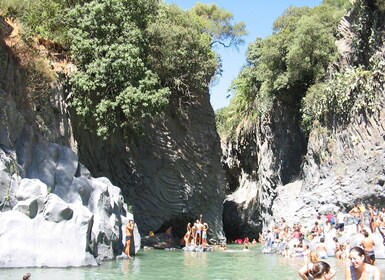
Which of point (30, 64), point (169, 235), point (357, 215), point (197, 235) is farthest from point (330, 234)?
point (30, 64)

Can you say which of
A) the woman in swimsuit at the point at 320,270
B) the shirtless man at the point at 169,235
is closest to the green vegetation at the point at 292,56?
the shirtless man at the point at 169,235

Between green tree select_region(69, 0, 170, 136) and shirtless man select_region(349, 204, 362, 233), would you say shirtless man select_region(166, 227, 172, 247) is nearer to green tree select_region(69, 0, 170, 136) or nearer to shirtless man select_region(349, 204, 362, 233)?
green tree select_region(69, 0, 170, 136)

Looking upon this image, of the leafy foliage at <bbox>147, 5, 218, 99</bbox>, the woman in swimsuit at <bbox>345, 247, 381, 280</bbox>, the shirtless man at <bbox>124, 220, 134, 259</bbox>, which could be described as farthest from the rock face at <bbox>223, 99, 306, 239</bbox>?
the woman in swimsuit at <bbox>345, 247, 381, 280</bbox>

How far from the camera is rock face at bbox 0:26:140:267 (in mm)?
13484

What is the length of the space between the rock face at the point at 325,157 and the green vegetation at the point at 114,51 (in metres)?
7.69

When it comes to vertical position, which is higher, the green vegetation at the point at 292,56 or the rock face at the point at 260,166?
the green vegetation at the point at 292,56

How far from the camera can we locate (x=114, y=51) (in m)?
22.0

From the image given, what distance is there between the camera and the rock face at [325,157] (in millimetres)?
24016

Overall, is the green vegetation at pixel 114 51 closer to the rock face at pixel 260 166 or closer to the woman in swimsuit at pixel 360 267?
the rock face at pixel 260 166

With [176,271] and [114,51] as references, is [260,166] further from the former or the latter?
[176,271]

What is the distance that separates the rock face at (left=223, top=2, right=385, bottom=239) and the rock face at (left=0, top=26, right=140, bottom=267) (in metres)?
10.0

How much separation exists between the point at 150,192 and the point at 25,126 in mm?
10215

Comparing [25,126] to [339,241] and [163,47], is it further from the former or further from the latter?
[339,241]

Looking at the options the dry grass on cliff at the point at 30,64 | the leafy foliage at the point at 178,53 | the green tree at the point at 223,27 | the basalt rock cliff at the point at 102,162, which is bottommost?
the basalt rock cliff at the point at 102,162
